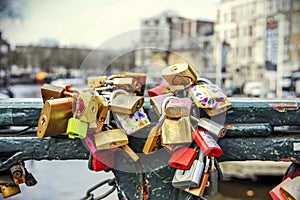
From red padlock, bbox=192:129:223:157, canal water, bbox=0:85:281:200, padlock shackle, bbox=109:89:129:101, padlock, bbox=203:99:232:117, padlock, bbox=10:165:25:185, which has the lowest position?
canal water, bbox=0:85:281:200

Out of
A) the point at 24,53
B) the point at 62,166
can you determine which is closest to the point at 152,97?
the point at 62,166

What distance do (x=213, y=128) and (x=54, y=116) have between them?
577 mm

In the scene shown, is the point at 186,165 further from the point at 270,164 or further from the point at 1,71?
the point at 1,71

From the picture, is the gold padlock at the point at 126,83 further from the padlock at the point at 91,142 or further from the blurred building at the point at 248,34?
the blurred building at the point at 248,34

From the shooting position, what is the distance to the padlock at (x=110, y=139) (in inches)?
61.3

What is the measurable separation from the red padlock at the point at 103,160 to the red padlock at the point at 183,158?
23 centimetres

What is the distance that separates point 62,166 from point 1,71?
28.0 meters

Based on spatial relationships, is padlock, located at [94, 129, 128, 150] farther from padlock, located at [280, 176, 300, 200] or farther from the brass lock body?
padlock, located at [280, 176, 300, 200]

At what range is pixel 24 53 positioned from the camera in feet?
135

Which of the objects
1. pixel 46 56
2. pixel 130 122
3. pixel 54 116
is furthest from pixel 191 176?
pixel 46 56

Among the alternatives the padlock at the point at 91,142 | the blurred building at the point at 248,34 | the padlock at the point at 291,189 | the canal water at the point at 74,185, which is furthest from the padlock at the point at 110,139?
the blurred building at the point at 248,34

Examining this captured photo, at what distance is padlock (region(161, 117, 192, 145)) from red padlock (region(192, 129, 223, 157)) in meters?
0.03

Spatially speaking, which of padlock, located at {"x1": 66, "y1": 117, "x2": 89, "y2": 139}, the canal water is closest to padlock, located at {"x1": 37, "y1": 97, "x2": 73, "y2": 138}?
padlock, located at {"x1": 66, "y1": 117, "x2": 89, "y2": 139}

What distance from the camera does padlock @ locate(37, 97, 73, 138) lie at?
1.57 metres
